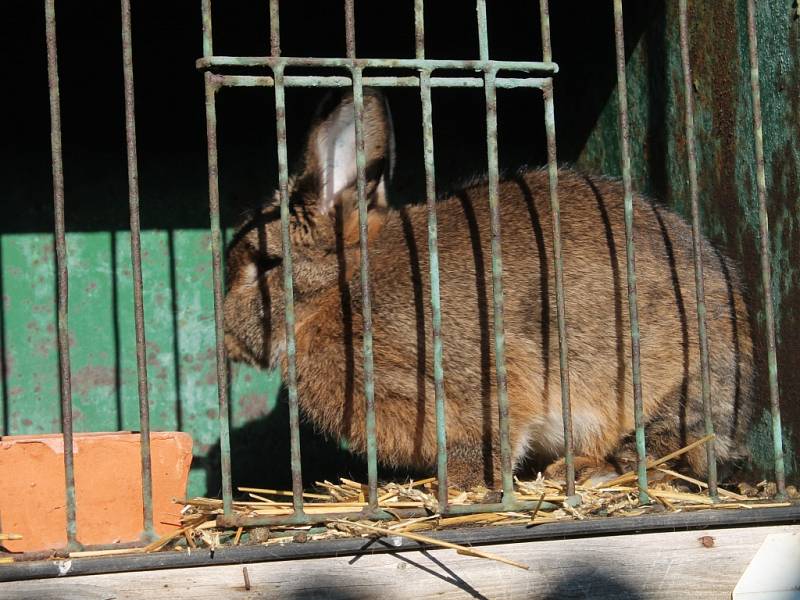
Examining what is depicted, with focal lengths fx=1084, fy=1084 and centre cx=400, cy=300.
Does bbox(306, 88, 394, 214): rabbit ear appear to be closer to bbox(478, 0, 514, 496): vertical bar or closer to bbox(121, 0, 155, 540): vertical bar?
bbox(478, 0, 514, 496): vertical bar

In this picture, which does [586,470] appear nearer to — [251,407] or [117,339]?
[251,407]

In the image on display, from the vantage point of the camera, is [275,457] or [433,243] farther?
[275,457]

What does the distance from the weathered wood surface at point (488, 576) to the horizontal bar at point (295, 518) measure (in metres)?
0.13

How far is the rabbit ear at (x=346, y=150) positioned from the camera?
4285mm

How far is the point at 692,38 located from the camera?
15.7 feet

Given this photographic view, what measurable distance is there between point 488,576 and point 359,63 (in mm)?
1707

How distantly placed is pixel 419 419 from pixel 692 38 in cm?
208

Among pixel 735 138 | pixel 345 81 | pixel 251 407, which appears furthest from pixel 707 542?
pixel 251 407

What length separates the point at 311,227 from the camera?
454 cm

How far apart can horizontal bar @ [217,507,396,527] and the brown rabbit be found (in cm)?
79

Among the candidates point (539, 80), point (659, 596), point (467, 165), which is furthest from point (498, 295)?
point (467, 165)

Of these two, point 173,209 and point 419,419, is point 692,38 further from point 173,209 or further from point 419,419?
point 173,209

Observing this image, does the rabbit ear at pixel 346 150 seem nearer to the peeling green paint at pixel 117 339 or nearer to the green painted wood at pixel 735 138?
the green painted wood at pixel 735 138

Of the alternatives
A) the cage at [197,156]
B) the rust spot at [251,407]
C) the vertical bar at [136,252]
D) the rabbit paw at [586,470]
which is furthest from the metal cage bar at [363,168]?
the rust spot at [251,407]
